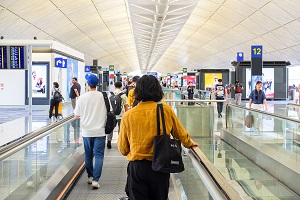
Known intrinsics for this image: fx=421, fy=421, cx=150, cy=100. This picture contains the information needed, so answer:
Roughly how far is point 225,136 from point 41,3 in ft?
45.4

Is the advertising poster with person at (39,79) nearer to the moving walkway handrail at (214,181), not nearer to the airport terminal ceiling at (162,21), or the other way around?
the airport terminal ceiling at (162,21)

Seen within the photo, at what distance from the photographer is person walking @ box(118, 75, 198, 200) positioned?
3592mm

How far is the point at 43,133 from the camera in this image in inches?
235

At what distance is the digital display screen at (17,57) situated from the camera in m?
17.8

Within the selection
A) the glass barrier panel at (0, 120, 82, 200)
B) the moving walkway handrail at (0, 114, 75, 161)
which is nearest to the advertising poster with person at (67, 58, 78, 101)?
the glass barrier panel at (0, 120, 82, 200)

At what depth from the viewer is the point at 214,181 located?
10.9 feet

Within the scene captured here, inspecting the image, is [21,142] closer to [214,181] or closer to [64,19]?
[214,181]

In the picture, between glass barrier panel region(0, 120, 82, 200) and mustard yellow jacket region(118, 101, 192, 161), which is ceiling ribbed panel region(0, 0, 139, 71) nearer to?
glass barrier panel region(0, 120, 82, 200)

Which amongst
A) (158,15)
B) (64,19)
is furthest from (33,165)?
(158,15)

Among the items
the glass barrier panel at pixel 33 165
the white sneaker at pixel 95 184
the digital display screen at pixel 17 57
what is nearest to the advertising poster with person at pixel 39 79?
the digital display screen at pixel 17 57

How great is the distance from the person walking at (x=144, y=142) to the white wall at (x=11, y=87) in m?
18.3

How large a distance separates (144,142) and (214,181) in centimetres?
68

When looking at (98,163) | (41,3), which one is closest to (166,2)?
(41,3)

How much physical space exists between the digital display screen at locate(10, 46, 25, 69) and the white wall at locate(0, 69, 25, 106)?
8.85ft
